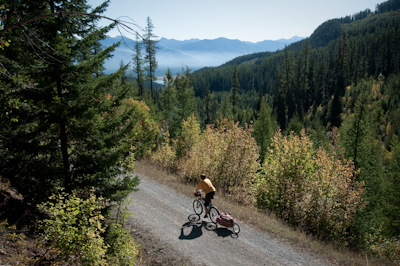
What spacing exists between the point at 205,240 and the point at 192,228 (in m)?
1.06

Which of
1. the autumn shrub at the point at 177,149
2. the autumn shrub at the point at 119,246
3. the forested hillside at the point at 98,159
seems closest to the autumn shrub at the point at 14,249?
the forested hillside at the point at 98,159

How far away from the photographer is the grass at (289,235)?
914 centimetres

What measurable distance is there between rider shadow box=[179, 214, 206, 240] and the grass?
71.0 inches

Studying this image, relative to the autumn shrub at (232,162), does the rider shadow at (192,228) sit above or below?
below

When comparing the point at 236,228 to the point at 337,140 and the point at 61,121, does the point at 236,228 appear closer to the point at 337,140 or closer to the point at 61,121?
the point at 61,121

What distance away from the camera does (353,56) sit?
4306 inches

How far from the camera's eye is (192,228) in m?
10.7

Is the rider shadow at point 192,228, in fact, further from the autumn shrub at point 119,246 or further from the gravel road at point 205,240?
the autumn shrub at point 119,246

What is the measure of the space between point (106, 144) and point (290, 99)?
83502mm

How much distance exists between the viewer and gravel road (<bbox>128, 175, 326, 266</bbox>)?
8789 mm

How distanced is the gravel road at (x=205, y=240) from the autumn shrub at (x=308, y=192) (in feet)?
11.4

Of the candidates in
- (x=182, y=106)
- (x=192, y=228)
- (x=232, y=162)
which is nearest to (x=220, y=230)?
(x=192, y=228)

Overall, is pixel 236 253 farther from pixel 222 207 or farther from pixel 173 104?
pixel 173 104

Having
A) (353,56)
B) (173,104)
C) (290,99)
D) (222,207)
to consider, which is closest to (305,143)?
(222,207)
